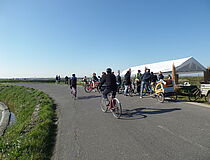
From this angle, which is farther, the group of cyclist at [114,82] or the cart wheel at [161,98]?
the cart wheel at [161,98]

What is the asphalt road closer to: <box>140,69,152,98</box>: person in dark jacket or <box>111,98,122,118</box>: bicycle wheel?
<box>111,98,122,118</box>: bicycle wheel

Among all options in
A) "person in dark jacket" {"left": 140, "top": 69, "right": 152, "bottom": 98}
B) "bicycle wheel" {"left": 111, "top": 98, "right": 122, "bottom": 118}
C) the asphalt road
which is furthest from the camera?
"person in dark jacket" {"left": 140, "top": 69, "right": 152, "bottom": 98}

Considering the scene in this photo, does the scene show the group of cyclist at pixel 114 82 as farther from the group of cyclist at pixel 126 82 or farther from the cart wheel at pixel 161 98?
the cart wheel at pixel 161 98

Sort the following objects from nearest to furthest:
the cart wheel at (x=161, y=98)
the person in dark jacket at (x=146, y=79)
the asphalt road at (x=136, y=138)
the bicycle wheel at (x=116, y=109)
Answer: the asphalt road at (x=136, y=138), the bicycle wheel at (x=116, y=109), the cart wheel at (x=161, y=98), the person in dark jacket at (x=146, y=79)

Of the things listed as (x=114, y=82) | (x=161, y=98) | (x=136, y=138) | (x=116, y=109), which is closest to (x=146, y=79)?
(x=161, y=98)

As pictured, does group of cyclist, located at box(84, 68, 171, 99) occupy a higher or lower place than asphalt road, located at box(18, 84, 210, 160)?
higher

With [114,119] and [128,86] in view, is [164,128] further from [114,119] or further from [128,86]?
[128,86]

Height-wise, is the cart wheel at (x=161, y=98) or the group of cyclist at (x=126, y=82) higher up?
the group of cyclist at (x=126, y=82)

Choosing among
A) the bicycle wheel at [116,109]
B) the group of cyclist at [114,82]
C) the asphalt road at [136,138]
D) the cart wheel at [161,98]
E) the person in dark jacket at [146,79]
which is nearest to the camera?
the asphalt road at [136,138]

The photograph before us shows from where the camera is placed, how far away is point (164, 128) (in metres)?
4.22

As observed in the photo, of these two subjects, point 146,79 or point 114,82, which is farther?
point 146,79

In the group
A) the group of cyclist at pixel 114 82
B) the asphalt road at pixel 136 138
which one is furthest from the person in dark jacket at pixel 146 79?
the asphalt road at pixel 136 138

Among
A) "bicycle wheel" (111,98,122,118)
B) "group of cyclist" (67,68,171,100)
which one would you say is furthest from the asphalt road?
"group of cyclist" (67,68,171,100)

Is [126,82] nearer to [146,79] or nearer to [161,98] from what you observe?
[146,79]
